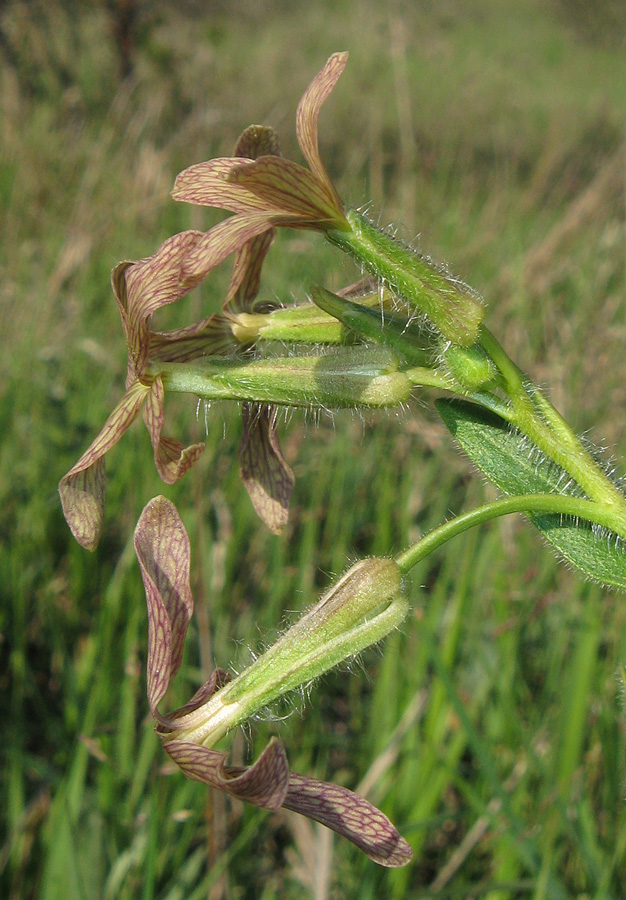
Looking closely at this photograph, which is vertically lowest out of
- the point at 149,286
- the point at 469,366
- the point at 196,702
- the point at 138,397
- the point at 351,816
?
the point at 351,816

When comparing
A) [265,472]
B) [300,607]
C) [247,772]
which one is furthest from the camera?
[300,607]

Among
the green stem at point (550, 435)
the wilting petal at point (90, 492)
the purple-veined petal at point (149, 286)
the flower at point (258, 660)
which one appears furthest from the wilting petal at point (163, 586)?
the green stem at point (550, 435)

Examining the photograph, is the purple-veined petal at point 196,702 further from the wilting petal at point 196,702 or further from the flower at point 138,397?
the flower at point 138,397

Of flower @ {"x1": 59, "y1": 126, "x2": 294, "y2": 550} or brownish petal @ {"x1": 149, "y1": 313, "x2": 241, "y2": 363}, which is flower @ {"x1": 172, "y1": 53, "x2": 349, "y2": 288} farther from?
brownish petal @ {"x1": 149, "y1": 313, "x2": 241, "y2": 363}

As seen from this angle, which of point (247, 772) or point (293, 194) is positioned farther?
point (293, 194)

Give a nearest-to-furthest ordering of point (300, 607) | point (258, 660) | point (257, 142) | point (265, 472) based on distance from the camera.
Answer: point (258, 660) → point (257, 142) → point (265, 472) → point (300, 607)

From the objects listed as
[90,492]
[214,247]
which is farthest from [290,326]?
[90,492]

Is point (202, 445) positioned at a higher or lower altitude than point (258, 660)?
higher

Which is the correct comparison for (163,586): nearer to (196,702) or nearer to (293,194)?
(196,702)
